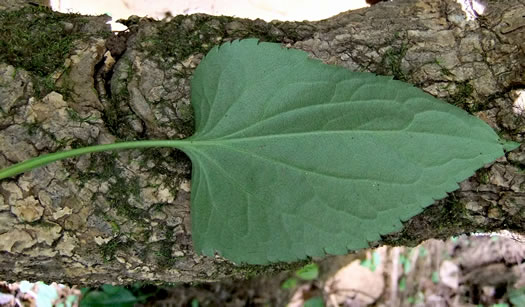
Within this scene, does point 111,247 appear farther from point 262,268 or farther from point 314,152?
point 314,152

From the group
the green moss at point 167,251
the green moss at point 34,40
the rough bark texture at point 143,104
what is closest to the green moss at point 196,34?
the rough bark texture at point 143,104

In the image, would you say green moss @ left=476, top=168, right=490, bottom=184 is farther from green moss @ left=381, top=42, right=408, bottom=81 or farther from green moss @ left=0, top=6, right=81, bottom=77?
green moss @ left=0, top=6, right=81, bottom=77

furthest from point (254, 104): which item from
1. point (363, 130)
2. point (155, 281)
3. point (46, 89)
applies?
point (155, 281)

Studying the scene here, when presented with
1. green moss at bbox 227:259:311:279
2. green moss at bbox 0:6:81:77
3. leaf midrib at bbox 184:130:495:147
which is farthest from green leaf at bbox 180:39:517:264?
green moss at bbox 0:6:81:77

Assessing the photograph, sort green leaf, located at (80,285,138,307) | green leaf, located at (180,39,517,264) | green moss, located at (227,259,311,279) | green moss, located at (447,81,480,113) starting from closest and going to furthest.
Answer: green leaf, located at (180,39,517,264), green moss, located at (447,81,480,113), green moss, located at (227,259,311,279), green leaf, located at (80,285,138,307)

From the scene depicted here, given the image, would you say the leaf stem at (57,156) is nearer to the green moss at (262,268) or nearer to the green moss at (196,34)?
the green moss at (196,34)

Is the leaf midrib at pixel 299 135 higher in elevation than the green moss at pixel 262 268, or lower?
higher

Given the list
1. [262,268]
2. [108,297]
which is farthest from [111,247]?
[108,297]
